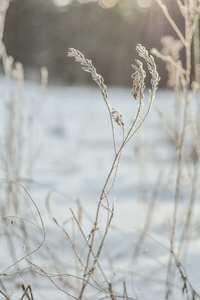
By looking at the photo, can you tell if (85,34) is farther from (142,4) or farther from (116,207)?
(116,207)

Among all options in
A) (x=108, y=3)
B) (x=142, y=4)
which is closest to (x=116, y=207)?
(x=142, y=4)

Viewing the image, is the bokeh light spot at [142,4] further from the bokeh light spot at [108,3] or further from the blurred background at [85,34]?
the bokeh light spot at [108,3]

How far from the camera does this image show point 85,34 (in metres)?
14.4

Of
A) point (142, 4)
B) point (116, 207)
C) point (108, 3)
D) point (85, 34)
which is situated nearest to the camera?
point (116, 207)

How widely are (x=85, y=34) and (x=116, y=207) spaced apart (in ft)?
44.1

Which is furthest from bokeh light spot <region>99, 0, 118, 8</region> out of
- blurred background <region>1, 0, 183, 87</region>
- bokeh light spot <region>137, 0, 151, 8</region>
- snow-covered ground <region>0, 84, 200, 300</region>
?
snow-covered ground <region>0, 84, 200, 300</region>

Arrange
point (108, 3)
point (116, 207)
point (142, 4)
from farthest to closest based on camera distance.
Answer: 1. point (108, 3)
2. point (142, 4)
3. point (116, 207)

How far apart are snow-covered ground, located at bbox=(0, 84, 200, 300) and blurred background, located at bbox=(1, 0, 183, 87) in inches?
368

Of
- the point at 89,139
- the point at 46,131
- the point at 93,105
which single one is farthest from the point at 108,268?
the point at 93,105

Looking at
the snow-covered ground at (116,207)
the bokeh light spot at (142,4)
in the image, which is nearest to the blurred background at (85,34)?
the bokeh light spot at (142,4)

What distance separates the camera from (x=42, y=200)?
197 cm

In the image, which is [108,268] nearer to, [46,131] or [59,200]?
[59,200]

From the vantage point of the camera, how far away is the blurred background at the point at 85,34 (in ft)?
43.2

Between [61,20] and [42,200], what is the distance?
13.2 m
